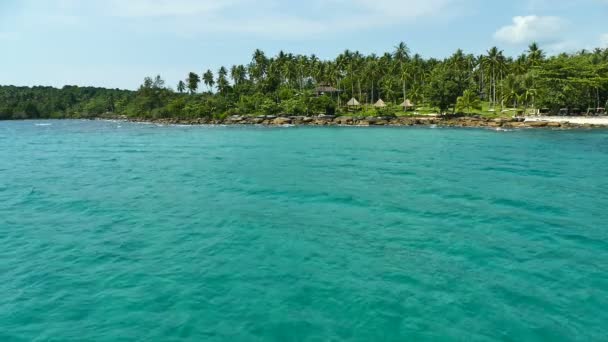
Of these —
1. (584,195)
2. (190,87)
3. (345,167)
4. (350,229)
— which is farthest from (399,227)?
(190,87)

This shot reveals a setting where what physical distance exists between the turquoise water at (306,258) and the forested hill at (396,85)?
205ft

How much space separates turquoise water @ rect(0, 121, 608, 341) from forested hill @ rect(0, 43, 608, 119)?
6237cm

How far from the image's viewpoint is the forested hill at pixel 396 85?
7944cm

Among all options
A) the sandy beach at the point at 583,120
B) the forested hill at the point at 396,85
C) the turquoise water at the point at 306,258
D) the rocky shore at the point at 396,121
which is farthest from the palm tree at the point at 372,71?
the turquoise water at the point at 306,258

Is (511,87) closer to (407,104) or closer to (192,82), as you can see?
(407,104)

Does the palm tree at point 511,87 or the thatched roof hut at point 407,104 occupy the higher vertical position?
the palm tree at point 511,87

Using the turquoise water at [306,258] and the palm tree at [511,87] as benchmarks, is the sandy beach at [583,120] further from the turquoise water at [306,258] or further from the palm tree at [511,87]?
the turquoise water at [306,258]

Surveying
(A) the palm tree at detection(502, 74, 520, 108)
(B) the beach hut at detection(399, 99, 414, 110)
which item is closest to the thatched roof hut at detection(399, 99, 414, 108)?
(B) the beach hut at detection(399, 99, 414, 110)

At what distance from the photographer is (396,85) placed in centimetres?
11438

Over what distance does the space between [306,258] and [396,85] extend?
10839 centimetres

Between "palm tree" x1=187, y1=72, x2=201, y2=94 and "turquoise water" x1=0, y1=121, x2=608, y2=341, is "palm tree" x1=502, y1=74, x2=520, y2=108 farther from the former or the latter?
"palm tree" x1=187, y1=72, x2=201, y2=94

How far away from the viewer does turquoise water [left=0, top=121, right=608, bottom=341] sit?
356 inches

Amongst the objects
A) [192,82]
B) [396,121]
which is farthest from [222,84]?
[396,121]

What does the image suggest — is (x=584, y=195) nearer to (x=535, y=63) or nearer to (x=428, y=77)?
(x=535, y=63)
